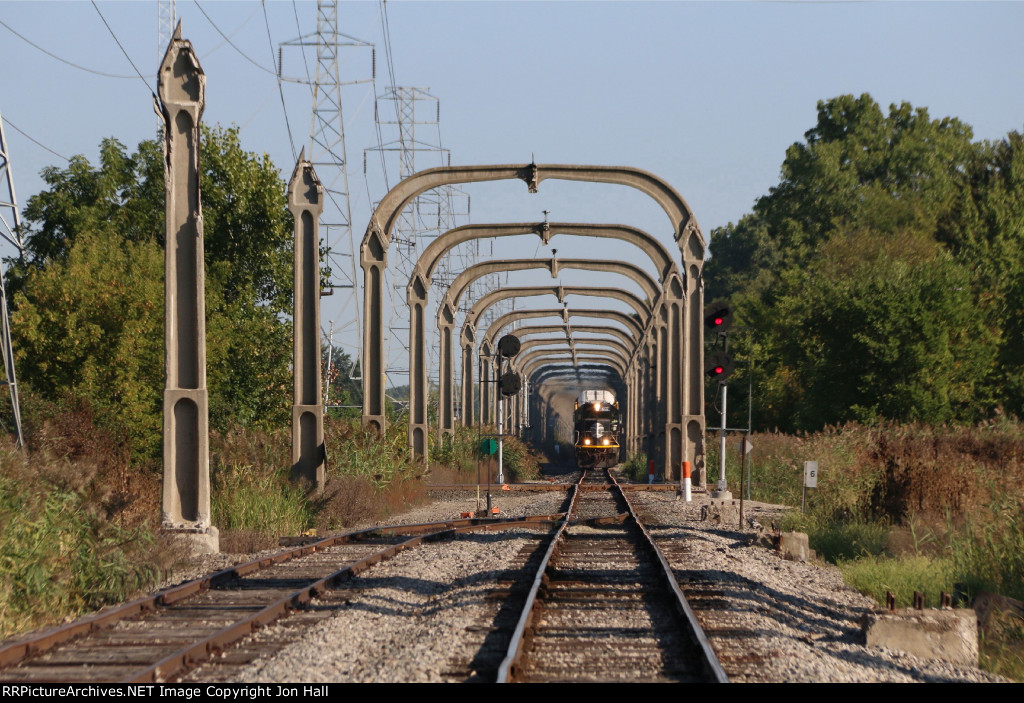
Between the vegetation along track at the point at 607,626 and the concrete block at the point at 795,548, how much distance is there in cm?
192

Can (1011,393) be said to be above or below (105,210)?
below

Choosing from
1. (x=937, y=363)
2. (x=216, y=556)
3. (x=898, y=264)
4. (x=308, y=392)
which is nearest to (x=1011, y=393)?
(x=937, y=363)

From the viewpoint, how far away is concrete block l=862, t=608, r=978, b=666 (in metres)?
8.90

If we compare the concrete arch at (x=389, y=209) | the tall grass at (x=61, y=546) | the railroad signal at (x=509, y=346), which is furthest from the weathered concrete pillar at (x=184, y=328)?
the concrete arch at (x=389, y=209)

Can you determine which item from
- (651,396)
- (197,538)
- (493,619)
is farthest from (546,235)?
(493,619)

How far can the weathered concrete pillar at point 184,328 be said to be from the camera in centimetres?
1570

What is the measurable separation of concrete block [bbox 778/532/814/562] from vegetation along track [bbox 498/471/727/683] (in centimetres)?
192

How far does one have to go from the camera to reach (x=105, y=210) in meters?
45.5

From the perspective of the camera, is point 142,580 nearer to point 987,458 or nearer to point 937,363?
point 987,458

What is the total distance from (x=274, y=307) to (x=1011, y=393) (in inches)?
1151

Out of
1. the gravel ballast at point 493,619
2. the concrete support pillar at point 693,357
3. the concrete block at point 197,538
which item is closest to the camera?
the gravel ballast at point 493,619

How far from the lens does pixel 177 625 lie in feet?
32.2

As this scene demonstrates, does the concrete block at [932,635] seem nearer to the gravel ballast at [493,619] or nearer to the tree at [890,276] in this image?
the gravel ballast at [493,619]

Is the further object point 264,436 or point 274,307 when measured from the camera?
point 274,307
